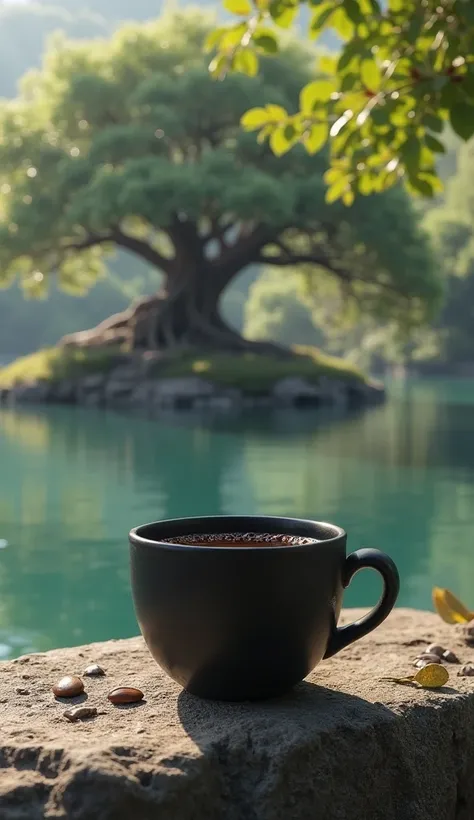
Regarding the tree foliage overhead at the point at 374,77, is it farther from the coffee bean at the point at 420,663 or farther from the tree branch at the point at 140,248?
the tree branch at the point at 140,248

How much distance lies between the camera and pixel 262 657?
169 centimetres

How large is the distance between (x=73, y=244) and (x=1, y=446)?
49.4 ft

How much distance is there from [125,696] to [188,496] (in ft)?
20.6

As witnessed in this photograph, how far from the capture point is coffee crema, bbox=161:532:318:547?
1901mm

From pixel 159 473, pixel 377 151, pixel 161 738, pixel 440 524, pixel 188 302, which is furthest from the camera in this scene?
pixel 188 302

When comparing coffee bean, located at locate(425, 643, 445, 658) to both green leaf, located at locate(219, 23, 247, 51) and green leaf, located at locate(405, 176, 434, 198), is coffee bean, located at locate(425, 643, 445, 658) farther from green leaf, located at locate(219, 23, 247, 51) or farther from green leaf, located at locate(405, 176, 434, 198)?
green leaf, located at locate(219, 23, 247, 51)

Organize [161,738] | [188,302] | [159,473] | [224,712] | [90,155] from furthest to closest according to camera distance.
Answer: [188,302] < [90,155] < [159,473] < [224,712] < [161,738]

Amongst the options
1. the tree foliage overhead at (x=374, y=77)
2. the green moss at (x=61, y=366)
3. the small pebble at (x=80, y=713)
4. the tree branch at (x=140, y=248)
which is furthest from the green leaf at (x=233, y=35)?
the tree branch at (x=140, y=248)

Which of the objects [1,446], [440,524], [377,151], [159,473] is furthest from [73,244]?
[377,151]

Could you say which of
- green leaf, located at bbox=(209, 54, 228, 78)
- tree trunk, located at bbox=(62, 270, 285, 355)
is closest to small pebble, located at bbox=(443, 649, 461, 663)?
green leaf, located at bbox=(209, 54, 228, 78)

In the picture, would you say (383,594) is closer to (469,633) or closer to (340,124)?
(469,633)

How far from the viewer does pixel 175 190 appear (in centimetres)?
2223

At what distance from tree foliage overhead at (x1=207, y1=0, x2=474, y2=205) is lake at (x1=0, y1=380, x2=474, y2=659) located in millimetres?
2115

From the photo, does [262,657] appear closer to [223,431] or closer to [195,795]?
[195,795]
